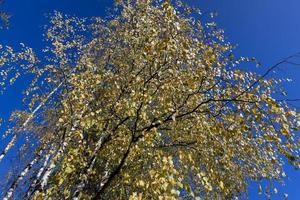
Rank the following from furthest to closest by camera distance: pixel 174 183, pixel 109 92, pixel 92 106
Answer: pixel 92 106 → pixel 109 92 → pixel 174 183

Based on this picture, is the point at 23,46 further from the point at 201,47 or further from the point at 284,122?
the point at 284,122

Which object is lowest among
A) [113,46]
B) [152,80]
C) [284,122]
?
[284,122]

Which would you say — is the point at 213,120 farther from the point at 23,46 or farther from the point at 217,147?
the point at 23,46

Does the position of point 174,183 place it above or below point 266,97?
below

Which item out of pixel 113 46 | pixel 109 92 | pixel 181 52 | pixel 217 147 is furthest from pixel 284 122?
pixel 113 46

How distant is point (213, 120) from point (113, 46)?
25.5 feet

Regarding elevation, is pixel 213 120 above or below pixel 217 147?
above

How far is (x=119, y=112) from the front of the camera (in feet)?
32.6

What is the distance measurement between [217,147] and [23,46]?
12518 millimetres

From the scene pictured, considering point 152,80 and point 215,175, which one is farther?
point 152,80

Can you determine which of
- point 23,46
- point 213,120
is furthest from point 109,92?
point 23,46

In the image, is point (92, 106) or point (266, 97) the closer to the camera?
point (266, 97)

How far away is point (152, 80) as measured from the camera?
32.3 feet

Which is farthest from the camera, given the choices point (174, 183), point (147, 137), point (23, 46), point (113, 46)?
point (23, 46)
